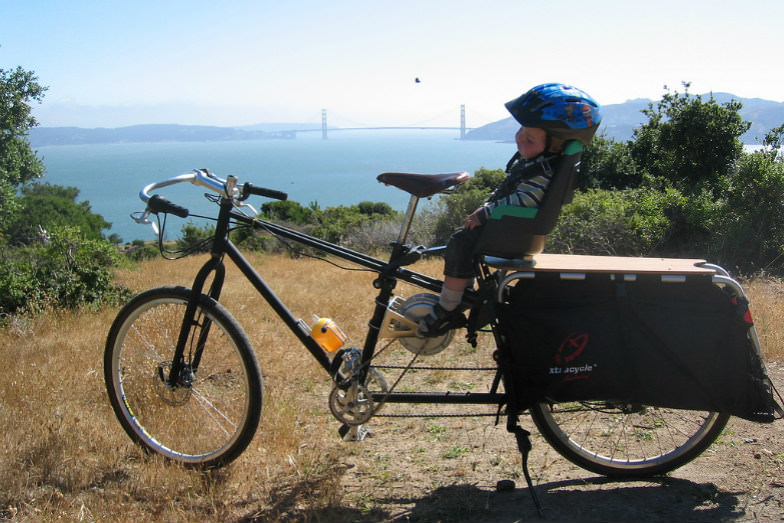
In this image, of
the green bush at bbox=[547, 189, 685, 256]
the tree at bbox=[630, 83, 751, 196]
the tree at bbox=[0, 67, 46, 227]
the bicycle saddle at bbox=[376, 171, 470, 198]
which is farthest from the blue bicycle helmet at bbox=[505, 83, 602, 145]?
the tree at bbox=[0, 67, 46, 227]

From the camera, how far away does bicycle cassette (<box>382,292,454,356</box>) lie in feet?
10.4

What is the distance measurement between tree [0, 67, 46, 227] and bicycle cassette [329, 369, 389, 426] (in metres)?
20.6

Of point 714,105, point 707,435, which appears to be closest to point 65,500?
point 707,435

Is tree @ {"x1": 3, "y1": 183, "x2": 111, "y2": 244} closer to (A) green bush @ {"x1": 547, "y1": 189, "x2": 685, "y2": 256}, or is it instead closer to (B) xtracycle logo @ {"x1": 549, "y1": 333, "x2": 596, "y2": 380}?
(A) green bush @ {"x1": 547, "y1": 189, "x2": 685, "y2": 256}

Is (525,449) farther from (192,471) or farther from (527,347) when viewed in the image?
(192,471)

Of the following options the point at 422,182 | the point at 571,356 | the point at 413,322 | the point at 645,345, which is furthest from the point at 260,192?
the point at 645,345

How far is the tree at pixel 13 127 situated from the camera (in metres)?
20.2

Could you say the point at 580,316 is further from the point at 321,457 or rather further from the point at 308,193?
the point at 308,193

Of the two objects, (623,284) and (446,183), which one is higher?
(446,183)

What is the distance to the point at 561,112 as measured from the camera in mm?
2854

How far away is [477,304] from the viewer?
3.10m

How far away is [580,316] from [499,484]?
0.97m

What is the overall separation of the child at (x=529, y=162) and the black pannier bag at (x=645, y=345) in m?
0.29

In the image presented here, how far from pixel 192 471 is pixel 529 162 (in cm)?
240
